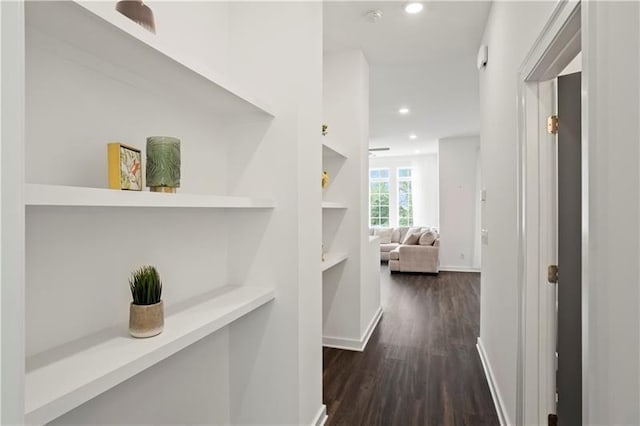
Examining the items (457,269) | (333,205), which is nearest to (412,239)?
(457,269)

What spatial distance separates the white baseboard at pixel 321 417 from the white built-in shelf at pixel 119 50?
70.2 inches

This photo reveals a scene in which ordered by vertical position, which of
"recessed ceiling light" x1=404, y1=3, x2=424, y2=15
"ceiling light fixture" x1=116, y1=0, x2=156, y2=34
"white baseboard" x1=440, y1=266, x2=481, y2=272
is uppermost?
"recessed ceiling light" x1=404, y1=3, x2=424, y2=15

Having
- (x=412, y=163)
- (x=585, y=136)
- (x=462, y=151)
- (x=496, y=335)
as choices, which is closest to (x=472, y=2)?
(x=585, y=136)

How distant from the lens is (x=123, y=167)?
3.50 feet

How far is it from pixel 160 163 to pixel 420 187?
970cm

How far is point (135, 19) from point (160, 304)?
35.6 inches

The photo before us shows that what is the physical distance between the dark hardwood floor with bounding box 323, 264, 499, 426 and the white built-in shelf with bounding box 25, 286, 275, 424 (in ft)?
4.57

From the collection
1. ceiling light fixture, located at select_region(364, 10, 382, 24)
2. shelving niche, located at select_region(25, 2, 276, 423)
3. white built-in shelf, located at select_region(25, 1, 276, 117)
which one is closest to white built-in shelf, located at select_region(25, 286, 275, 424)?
shelving niche, located at select_region(25, 2, 276, 423)

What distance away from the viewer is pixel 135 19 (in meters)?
1.12

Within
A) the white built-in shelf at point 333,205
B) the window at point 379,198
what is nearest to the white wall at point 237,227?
the white built-in shelf at point 333,205

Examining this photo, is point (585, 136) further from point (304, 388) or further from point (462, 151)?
point (462, 151)

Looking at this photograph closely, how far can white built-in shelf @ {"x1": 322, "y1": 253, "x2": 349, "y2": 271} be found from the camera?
2.83 meters

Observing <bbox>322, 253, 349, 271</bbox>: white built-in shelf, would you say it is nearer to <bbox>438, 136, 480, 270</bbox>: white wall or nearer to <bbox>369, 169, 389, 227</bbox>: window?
<bbox>438, 136, 480, 270</bbox>: white wall

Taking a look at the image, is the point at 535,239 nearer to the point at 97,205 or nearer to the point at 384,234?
the point at 97,205
